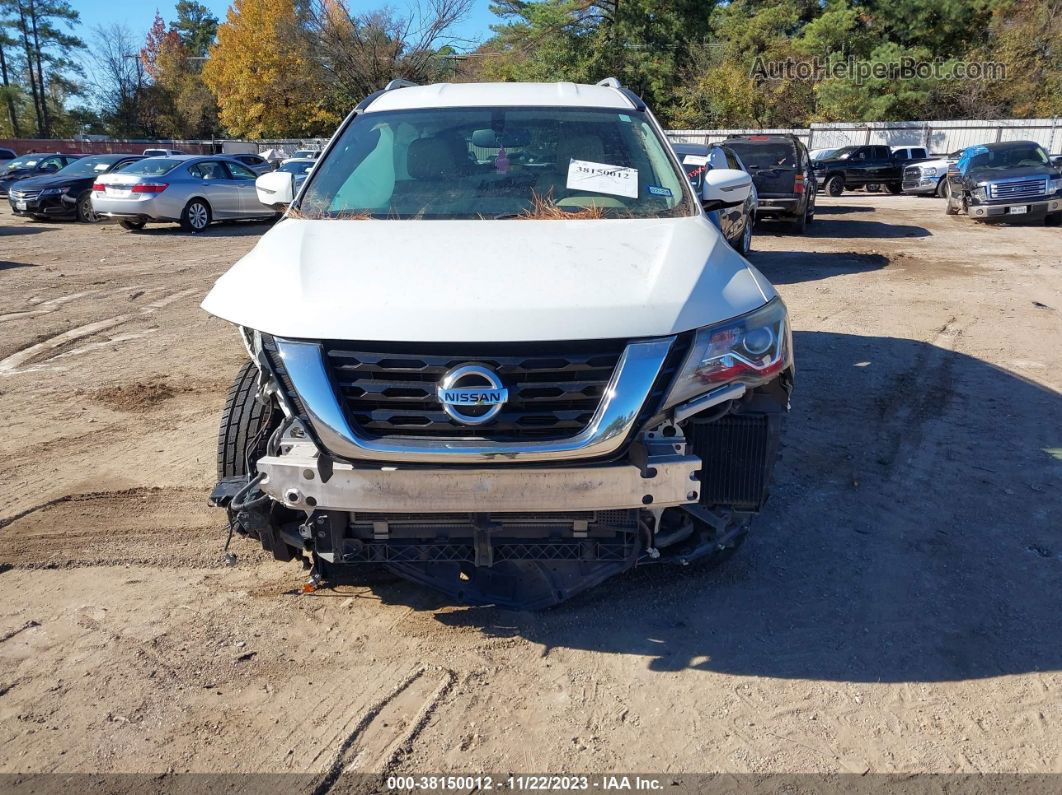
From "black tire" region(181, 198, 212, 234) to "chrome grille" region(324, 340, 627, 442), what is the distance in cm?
1617

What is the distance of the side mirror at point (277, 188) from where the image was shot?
14.4 feet

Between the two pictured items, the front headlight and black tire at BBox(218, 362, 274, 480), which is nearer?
the front headlight

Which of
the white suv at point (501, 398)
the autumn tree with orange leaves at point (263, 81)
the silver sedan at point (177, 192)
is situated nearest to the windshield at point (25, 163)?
the silver sedan at point (177, 192)

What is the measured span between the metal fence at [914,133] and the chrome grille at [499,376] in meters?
35.5

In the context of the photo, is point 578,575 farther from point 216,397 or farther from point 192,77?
point 192,77

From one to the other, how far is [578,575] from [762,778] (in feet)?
3.29

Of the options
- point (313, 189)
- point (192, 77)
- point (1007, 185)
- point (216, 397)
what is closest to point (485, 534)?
point (313, 189)

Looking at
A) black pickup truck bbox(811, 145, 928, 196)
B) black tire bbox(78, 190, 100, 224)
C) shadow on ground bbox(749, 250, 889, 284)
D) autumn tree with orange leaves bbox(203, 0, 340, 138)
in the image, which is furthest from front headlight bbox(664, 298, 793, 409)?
autumn tree with orange leaves bbox(203, 0, 340, 138)

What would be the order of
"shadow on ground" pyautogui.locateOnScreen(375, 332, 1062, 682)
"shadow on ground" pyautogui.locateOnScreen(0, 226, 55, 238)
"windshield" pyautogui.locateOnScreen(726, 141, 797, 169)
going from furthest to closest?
"shadow on ground" pyautogui.locateOnScreen(0, 226, 55, 238)
"windshield" pyautogui.locateOnScreen(726, 141, 797, 169)
"shadow on ground" pyautogui.locateOnScreen(375, 332, 1062, 682)

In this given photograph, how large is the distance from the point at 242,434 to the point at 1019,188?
1779 centimetres

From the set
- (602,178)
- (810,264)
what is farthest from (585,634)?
(810,264)

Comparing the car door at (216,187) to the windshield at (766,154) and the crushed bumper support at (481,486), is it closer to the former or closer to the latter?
the windshield at (766,154)

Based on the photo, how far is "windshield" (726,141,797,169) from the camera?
15078 millimetres

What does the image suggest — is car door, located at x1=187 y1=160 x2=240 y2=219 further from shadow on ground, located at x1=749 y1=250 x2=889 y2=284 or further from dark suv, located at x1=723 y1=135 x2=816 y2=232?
shadow on ground, located at x1=749 y1=250 x2=889 y2=284
